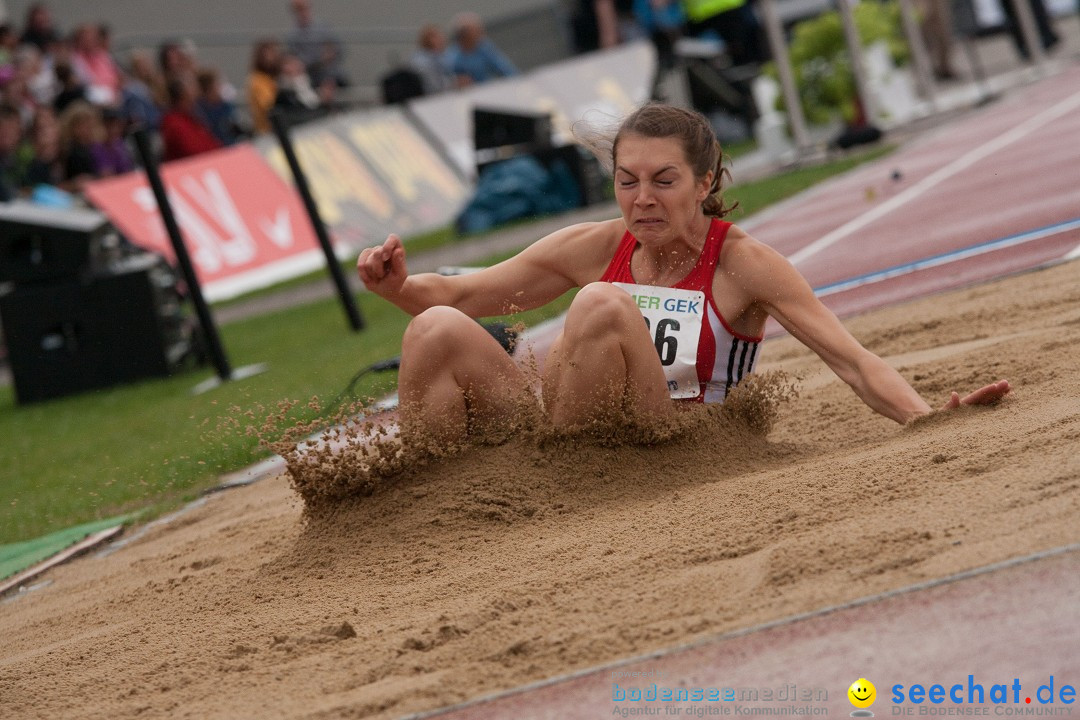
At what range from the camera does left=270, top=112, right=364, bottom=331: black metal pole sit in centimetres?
1072

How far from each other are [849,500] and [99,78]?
14.9m

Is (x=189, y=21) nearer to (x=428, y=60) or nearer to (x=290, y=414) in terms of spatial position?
(x=428, y=60)

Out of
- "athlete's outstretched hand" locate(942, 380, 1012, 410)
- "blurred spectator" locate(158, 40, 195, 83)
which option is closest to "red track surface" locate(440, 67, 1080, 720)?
"athlete's outstretched hand" locate(942, 380, 1012, 410)

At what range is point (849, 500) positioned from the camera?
3.84 metres

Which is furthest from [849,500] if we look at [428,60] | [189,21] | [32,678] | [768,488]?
[189,21]

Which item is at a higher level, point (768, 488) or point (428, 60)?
point (428, 60)

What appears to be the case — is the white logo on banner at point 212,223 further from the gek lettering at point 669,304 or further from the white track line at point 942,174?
the gek lettering at point 669,304

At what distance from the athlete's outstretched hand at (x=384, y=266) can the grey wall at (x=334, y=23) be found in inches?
605

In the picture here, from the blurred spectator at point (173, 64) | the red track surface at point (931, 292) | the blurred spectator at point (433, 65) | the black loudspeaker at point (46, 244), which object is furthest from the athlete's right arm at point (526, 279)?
the blurred spectator at point (433, 65)

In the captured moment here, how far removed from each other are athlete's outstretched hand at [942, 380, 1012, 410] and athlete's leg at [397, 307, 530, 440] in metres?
1.31

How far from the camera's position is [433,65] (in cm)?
1988

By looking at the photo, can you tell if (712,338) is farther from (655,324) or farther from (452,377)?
(452,377)

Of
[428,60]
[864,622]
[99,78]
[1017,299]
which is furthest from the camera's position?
[428,60]

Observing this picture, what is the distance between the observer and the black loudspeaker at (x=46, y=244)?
11141mm
